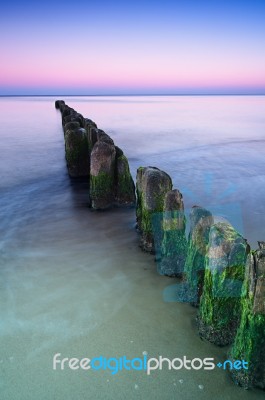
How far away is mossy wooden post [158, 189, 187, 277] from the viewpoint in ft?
14.4

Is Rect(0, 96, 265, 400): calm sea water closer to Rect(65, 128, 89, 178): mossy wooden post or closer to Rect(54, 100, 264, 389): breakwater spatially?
Rect(54, 100, 264, 389): breakwater

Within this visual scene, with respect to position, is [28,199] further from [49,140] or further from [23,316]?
[49,140]

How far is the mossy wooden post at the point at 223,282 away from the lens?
313 centimetres

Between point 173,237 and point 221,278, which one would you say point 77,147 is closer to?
point 173,237

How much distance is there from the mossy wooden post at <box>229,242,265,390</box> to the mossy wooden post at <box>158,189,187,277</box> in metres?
1.65

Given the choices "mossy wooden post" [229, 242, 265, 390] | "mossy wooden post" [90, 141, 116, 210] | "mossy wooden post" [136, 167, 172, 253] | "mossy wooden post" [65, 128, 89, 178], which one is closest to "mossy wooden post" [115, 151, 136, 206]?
"mossy wooden post" [90, 141, 116, 210]

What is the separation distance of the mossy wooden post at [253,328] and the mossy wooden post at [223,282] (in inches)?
12.1

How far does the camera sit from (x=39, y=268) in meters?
5.00

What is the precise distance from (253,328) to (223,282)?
0.52 meters

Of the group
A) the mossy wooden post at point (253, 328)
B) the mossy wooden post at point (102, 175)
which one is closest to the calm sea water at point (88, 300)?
the mossy wooden post at point (253, 328)

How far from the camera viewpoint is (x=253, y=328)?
2.77m

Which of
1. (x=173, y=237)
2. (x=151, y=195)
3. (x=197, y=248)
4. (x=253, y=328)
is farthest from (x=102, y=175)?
(x=253, y=328)

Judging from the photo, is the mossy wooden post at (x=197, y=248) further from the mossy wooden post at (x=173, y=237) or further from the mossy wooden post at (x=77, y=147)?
the mossy wooden post at (x=77, y=147)

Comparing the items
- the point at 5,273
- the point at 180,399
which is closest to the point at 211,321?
the point at 180,399
